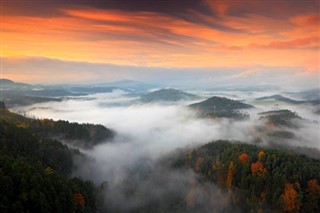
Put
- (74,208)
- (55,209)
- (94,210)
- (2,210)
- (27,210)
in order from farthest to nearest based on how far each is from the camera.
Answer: (94,210)
(74,208)
(55,209)
(27,210)
(2,210)

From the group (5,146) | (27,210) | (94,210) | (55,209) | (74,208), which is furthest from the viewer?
(5,146)

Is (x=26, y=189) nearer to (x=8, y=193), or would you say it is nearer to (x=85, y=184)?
(x=8, y=193)

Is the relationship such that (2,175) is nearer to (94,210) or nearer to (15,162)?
(15,162)

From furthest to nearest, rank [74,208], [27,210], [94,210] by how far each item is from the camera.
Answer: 1. [94,210]
2. [74,208]
3. [27,210]

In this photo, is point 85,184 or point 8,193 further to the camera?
point 85,184

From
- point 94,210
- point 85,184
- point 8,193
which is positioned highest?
point 8,193

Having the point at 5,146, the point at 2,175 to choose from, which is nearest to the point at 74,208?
the point at 2,175

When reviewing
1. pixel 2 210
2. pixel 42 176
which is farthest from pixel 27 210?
pixel 42 176

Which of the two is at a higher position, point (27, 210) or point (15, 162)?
point (15, 162)

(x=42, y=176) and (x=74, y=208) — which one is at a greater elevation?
(x=42, y=176)
